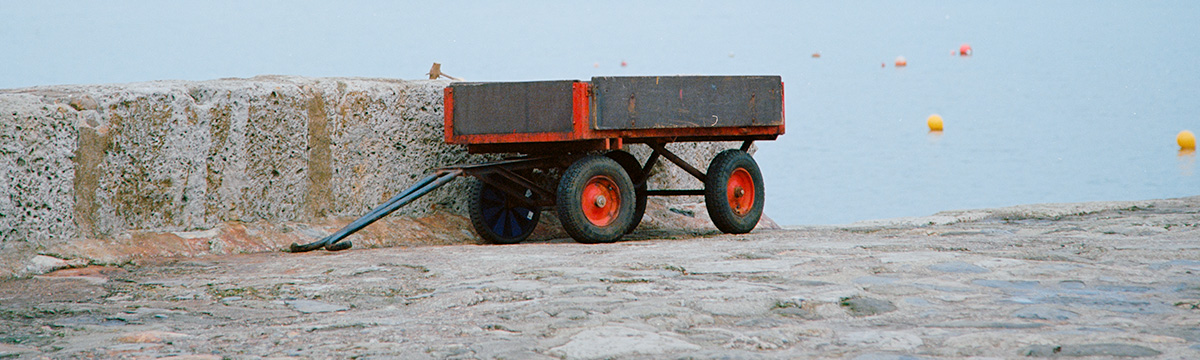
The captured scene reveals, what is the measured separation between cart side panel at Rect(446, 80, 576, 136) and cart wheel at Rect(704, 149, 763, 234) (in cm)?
112

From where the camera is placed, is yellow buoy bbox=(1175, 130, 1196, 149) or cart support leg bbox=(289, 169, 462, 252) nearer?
cart support leg bbox=(289, 169, 462, 252)

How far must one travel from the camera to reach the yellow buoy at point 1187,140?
18.2m

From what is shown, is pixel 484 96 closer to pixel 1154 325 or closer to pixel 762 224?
pixel 762 224

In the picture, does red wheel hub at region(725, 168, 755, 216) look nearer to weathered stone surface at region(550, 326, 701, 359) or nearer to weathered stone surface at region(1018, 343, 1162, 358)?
weathered stone surface at region(550, 326, 701, 359)

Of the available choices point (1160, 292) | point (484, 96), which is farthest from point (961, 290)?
point (484, 96)

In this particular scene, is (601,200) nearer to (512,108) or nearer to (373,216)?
(512,108)

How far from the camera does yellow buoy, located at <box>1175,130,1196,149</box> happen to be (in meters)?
18.2

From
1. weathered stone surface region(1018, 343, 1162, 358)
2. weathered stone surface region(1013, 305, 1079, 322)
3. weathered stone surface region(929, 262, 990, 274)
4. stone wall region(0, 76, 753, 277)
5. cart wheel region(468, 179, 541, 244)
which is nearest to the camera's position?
weathered stone surface region(1018, 343, 1162, 358)

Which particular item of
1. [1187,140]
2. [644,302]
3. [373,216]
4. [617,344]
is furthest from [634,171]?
[1187,140]

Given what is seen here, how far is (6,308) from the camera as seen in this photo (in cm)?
436

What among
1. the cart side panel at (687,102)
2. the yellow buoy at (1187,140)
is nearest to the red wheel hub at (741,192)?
the cart side panel at (687,102)

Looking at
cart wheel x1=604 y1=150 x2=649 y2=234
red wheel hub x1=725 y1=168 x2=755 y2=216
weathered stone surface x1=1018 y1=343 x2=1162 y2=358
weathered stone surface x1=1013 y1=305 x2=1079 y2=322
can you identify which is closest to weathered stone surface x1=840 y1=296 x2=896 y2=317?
weathered stone surface x1=1013 y1=305 x2=1079 y2=322

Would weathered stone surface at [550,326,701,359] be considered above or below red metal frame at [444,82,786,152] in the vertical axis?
below

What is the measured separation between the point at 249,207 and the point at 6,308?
7.38 feet
